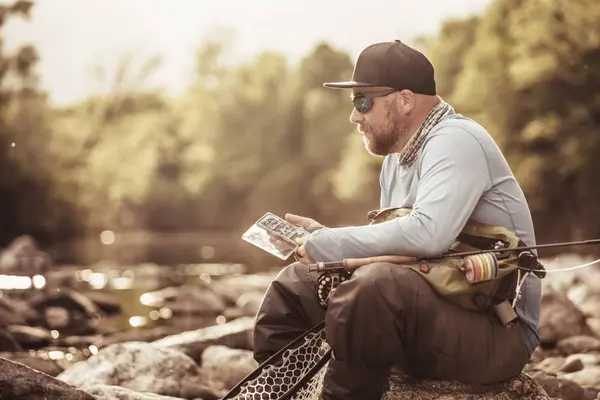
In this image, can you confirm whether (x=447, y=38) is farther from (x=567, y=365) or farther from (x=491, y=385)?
(x=491, y=385)

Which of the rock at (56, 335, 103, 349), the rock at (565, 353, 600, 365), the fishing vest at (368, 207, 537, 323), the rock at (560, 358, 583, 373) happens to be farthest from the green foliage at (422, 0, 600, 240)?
the fishing vest at (368, 207, 537, 323)

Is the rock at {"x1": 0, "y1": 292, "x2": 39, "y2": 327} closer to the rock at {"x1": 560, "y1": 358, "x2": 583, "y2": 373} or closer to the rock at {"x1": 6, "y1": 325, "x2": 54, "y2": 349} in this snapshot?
the rock at {"x1": 6, "y1": 325, "x2": 54, "y2": 349}

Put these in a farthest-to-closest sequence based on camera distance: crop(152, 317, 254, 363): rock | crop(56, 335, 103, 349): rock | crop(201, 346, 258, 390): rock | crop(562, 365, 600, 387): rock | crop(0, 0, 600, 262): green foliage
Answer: crop(0, 0, 600, 262): green foliage → crop(56, 335, 103, 349): rock → crop(152, 317, 254, 363): rock → crop(201, 346, 258, 390): rock → crop(562, 365, 600, 387): rock

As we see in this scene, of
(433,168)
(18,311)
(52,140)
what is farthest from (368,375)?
(52,140)

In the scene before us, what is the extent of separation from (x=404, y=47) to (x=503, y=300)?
947 mm

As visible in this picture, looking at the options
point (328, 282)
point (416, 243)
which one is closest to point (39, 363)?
point (328, 282)

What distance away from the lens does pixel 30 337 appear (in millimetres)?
8664

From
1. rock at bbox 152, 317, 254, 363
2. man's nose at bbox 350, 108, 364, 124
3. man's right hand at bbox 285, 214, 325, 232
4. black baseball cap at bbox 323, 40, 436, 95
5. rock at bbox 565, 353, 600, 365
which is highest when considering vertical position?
black baseball cap at bbox 323, 40, 436, 95

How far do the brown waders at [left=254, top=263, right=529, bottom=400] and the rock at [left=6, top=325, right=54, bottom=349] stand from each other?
6040 millimetres

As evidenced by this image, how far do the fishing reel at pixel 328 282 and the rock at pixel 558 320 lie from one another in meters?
5.01

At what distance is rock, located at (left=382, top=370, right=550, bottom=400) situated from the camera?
3221mm

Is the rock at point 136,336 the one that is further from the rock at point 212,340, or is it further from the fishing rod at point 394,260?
the fishing rod at point 394,260

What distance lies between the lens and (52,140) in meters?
26.6

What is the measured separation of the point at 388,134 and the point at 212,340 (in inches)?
144
